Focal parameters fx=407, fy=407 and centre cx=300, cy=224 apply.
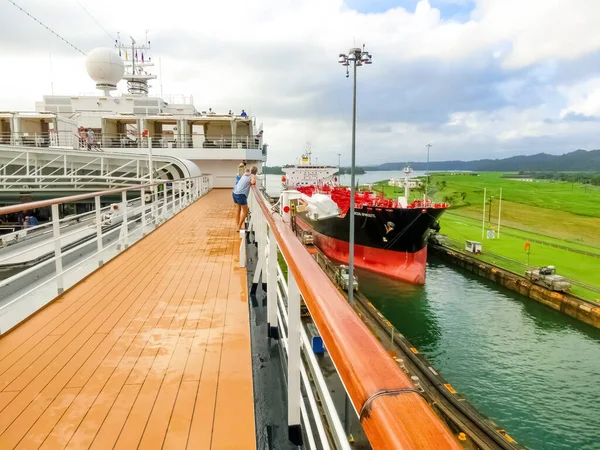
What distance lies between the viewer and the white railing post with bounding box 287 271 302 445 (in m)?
1.66

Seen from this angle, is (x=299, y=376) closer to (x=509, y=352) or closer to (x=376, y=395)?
(x=376, y=395)

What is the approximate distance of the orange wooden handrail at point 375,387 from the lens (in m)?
0.57

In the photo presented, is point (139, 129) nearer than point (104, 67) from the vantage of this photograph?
Yes

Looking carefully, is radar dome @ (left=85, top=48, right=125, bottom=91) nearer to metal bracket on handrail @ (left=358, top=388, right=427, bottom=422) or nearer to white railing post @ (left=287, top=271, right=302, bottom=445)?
white railing post @ (left=287, top=271, right=302, bottom=445)

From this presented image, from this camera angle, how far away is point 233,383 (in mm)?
2305

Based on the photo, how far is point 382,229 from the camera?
18.7 m

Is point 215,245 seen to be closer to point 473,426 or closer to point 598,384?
point 473,426

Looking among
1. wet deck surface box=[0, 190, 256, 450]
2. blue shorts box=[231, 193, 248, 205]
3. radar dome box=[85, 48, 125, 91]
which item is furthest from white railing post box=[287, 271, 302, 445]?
radar dome box=[85, 48, 125, 91]

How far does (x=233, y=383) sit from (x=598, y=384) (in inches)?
514

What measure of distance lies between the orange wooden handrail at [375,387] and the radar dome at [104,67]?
32394 millimetres

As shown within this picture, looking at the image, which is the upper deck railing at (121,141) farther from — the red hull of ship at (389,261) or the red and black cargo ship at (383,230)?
the red hull of ship at (389,261)

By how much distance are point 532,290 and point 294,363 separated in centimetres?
1861

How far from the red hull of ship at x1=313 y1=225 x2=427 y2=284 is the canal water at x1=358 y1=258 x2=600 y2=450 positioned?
1.49ft

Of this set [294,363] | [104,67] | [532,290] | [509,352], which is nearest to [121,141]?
[104,67]
